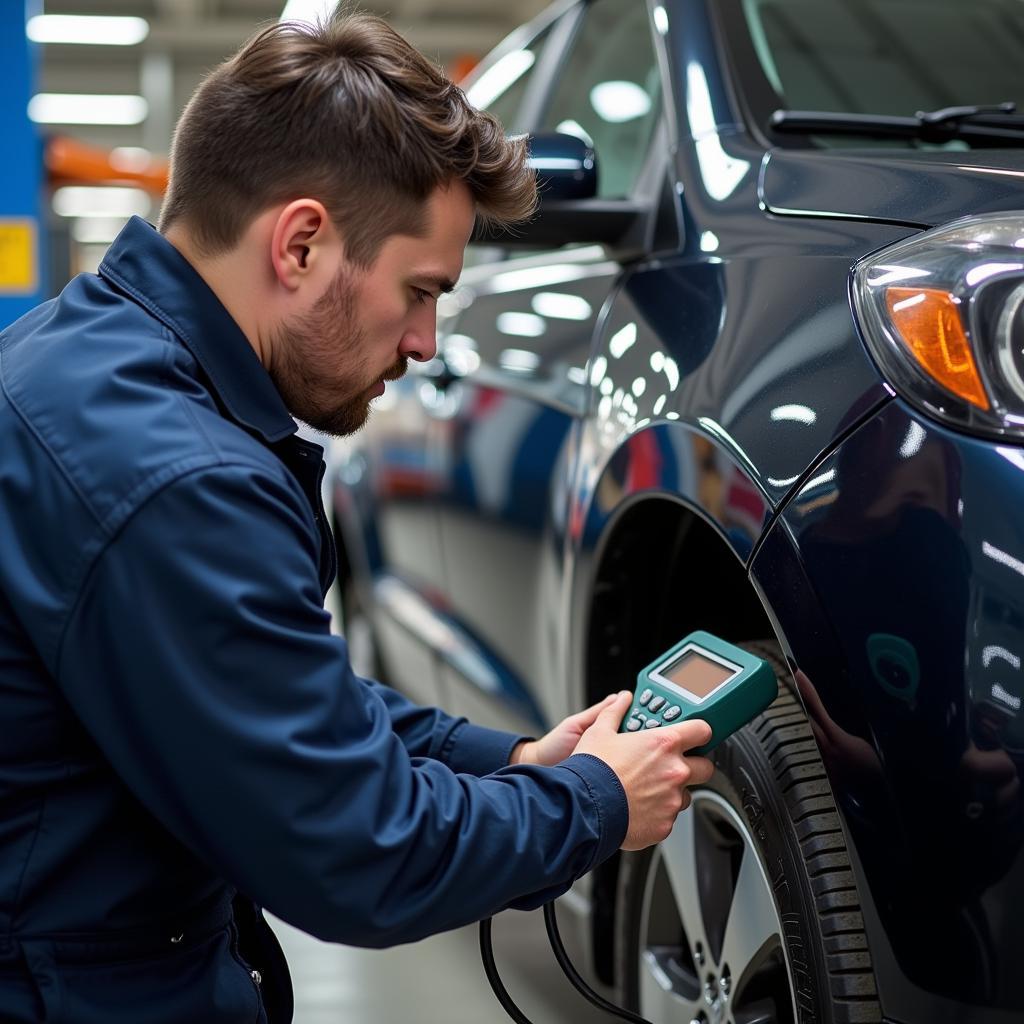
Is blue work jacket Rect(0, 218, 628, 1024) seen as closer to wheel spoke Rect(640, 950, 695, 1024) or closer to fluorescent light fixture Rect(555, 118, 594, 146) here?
wheel spoke Rect(640, 950, 695, 1024)

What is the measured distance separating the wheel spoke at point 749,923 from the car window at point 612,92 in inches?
34.4

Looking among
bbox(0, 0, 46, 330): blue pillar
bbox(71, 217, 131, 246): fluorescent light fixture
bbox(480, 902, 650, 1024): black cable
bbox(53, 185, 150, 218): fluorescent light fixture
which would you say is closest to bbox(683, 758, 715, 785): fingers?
bbox(480, 902, 650, 1024): black cable

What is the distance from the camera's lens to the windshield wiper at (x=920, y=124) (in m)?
1.59

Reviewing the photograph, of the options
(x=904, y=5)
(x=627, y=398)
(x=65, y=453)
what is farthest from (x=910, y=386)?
(x=904, y=5)

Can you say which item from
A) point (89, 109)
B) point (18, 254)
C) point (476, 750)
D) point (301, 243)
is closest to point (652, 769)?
point (476, 750)

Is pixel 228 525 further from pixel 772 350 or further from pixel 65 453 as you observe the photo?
pixel 772 350

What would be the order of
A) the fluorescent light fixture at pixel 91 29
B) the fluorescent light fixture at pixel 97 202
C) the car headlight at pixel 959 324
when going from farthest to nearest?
the fluorescent light fixture at pixel 97 202 < the fluorescent light fixture at pixel 91 29 < the car headlight at pixel 959 324

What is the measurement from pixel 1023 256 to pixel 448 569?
1.32 metres

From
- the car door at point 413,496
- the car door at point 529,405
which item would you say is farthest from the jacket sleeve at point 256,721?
the car door at point 413,496

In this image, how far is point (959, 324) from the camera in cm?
105

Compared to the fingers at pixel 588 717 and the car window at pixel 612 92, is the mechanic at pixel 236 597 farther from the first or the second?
the car window at pixel 612 92

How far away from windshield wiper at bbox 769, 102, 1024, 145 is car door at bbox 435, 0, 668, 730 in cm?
16

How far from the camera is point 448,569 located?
2242 millimetres

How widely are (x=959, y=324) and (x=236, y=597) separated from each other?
561 millimetres
